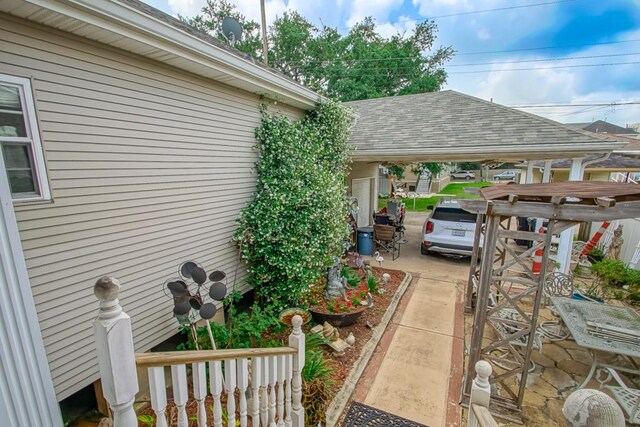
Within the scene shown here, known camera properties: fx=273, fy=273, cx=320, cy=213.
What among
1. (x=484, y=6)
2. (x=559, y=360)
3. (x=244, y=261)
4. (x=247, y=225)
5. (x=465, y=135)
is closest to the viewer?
(x=559, y=360)

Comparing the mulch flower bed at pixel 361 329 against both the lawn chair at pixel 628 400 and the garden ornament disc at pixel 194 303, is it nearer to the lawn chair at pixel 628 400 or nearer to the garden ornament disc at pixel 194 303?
the garden ornament disc at pixel 194 303

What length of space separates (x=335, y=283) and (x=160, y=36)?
Result: 14.9ft

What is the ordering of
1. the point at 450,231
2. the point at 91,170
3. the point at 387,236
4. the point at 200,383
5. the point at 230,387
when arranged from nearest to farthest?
the point at 200,383
the point at 230,387
the point at 91,170
the point at 450,231
the point at 387,236

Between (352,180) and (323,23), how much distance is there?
1592 centimetres

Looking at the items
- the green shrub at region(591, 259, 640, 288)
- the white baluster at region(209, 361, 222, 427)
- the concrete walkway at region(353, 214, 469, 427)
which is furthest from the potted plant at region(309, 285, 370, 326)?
the green shrub at region(591, 259, 640, 288)

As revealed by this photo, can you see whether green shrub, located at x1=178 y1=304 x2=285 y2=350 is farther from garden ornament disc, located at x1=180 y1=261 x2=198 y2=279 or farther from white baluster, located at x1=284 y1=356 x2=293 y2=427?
white baluster, located at x1=284 y1=356 x2=293 y2=427

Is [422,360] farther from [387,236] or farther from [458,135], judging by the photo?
[458,135]

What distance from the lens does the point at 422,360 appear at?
159 inches

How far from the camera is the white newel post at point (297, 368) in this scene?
7.77 ft

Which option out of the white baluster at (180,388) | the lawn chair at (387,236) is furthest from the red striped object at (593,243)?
the white baluster at (180,388)

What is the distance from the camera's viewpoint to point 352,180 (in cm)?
948

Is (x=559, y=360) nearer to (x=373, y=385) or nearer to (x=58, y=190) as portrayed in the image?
(x=373, y=385)

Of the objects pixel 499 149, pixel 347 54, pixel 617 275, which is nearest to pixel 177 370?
pixel 499 149

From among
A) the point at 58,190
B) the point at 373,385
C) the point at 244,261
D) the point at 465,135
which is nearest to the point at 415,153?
the point at 465,135
